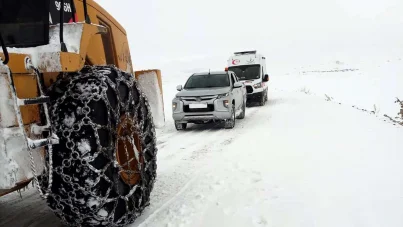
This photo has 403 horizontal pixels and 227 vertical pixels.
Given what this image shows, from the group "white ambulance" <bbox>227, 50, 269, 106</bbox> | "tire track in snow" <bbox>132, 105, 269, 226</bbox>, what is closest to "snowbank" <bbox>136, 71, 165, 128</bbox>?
"tire track in snow" <bbox>132, 105, 269, 226</bbox>

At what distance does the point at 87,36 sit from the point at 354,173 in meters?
3.41

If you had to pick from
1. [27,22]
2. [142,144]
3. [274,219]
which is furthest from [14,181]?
[274,219]

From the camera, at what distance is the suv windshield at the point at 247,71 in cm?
1608

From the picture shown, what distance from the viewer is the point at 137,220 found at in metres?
3.30

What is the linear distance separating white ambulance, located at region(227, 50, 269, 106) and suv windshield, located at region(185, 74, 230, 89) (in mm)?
4671

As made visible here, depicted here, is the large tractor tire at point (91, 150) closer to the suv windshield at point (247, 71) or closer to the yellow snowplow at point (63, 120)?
the yellow snowplow at point (63, 120)

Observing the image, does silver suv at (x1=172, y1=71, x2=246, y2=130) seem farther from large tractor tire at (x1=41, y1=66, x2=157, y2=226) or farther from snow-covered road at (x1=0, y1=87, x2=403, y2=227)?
large tractor tire at (x1=41, y1=66, x2=157, y2=226)

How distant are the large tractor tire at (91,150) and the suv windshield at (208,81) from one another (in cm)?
739

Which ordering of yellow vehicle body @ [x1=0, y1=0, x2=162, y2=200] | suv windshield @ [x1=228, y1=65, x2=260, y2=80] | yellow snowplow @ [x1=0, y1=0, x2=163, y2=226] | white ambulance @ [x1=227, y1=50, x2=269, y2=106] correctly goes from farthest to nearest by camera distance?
suv windshield @ [x1=228, y1=65, x2=260, y2=80] → white ambulance @ [x1=227, y1=50, x2=269, y2=106] → yellow vehicle body @ [x1=0, y1=0, x2=162, y2=200] → yellow snowplow @ [x1=0, y1=0, x2=163, y2=226]

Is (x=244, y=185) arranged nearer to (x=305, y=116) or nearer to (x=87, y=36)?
(x=87, y=36)

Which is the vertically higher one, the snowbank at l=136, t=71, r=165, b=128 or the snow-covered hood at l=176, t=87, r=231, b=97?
the snowbank at l=136, t=71, r=165, b=128

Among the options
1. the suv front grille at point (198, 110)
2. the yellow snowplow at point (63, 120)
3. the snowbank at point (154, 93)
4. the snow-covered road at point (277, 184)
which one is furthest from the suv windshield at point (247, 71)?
the yellow snowplow at point (63, 120)

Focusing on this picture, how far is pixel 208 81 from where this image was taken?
10.5 m

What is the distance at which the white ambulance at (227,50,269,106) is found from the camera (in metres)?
15.1
